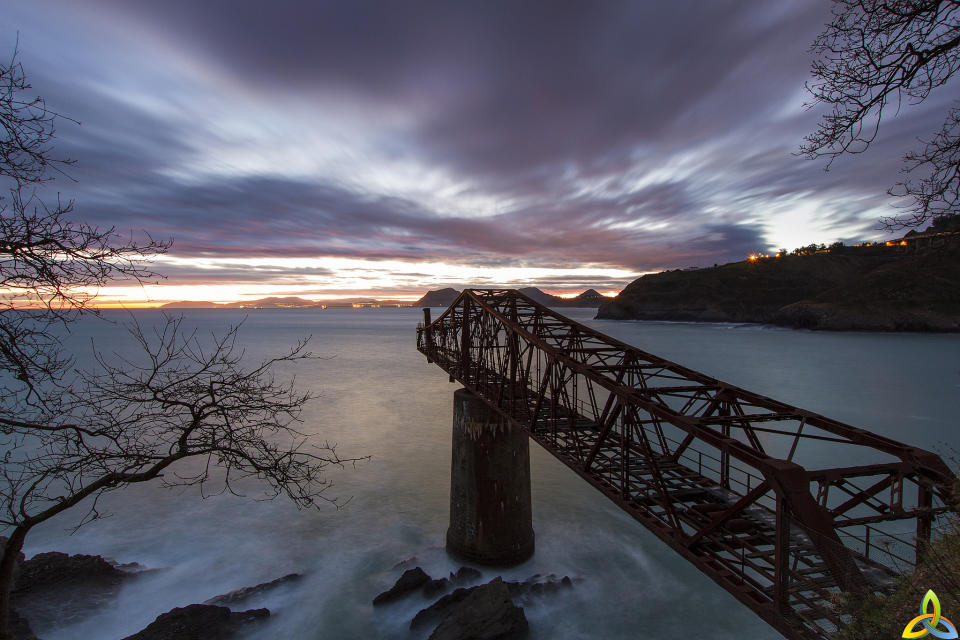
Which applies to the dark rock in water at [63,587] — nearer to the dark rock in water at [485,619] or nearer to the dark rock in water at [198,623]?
the dark rock in water at [198,623]

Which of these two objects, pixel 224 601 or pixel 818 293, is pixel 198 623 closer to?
pixel 224 601

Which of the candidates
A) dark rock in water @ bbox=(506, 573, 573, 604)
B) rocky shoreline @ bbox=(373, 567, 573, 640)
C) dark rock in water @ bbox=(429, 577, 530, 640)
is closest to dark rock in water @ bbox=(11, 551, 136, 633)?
rocky shoreline @ bbox=(373, 567, 573, 640)

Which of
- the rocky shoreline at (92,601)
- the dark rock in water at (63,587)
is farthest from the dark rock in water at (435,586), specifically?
the dark rock in water at (63,587)

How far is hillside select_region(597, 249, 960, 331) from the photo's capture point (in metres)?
113

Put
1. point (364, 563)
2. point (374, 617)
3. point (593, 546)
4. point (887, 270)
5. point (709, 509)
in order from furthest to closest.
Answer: point (887, 270) → point (593, 546) → point (364, 563) → point (374, 617) → point (709, 509)

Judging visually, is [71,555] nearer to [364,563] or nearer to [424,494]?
[364,563]

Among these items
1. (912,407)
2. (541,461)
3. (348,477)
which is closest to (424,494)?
(348,477)

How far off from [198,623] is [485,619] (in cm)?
937

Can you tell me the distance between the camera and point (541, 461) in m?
33.1

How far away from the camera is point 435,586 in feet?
58.0

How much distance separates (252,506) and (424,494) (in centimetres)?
994

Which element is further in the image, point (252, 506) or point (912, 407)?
point (912, 407)

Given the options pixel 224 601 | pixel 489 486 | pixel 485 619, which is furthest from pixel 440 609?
pixel 224 601

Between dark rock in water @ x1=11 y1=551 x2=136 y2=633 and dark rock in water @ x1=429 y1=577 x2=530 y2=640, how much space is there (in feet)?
43.4
